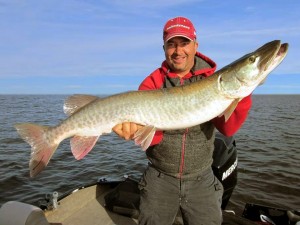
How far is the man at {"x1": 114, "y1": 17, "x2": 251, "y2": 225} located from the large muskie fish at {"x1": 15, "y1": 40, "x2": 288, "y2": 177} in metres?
0.20

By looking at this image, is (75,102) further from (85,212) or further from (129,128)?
(85,212)

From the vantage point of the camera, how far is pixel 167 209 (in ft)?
12.2

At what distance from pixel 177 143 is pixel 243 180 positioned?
669 cm

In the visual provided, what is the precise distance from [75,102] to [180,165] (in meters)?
1.46

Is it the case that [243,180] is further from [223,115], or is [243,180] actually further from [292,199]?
[223,115]

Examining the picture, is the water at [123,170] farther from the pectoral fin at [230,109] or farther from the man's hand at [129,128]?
the pectoral fin at [230,109]

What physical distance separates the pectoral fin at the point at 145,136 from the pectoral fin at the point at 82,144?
1.94 feet

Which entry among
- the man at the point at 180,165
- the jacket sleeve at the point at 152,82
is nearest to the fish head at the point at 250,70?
the man at the point at 180,165

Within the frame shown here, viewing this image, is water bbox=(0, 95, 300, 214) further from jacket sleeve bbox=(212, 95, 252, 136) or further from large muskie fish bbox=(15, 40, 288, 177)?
jacket sleeve bbox=(212, 95, 252, 136)

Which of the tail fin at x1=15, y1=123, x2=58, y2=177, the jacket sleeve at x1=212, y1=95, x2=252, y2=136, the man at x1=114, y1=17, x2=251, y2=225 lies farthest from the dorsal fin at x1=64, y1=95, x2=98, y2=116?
the jacket sleeve at x1=212, y1=95, x2=252, y2=136

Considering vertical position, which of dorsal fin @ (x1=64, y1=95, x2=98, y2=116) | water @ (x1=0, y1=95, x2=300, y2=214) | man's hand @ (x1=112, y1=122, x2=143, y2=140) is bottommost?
water @ (x1=0, y1=95, x2=300, y2=214)

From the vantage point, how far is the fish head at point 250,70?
126 inches

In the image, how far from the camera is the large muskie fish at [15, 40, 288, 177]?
3348mm

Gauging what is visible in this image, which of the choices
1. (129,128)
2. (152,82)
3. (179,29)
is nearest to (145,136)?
(129,128)
